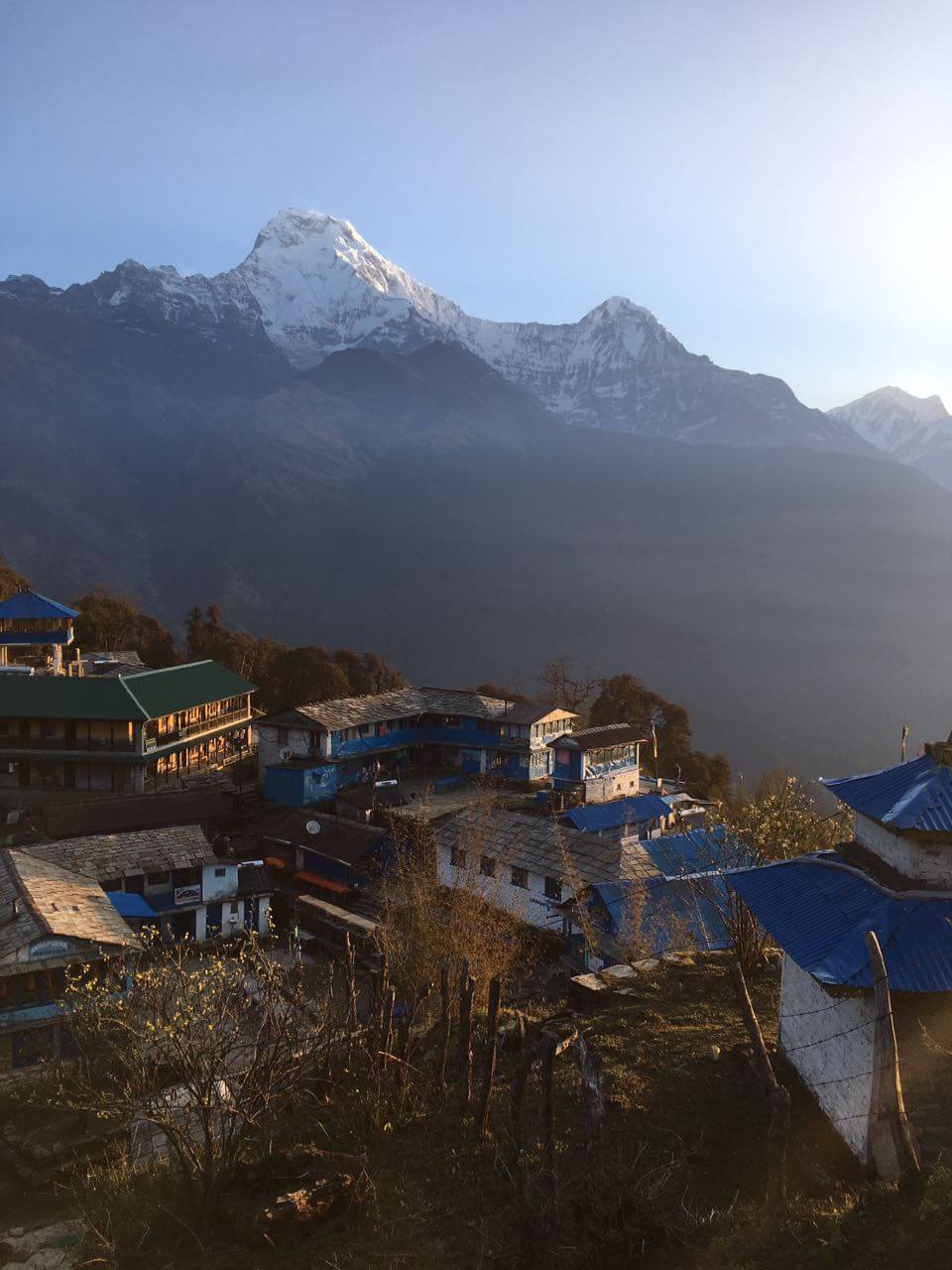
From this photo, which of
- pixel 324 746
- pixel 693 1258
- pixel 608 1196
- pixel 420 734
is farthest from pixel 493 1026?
pixel 420 734

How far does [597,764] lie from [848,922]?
37857mm

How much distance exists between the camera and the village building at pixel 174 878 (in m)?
29.8

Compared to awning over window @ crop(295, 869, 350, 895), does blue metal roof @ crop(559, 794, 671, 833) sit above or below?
above

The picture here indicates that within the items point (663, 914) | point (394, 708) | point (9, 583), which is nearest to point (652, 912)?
point (663, 914)

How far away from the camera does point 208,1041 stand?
38.5ft

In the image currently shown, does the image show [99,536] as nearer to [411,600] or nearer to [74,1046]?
[411,600]

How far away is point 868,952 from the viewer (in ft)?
35.2

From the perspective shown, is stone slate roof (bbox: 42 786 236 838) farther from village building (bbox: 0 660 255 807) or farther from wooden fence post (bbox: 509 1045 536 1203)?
wooden fence post (bbox: 509 1045 536 1203)

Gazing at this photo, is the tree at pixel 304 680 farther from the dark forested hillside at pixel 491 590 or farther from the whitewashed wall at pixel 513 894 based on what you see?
the dark forested hillside at pixel 491 590

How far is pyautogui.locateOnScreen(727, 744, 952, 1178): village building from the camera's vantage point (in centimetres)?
1079

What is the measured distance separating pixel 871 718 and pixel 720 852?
100879 mm

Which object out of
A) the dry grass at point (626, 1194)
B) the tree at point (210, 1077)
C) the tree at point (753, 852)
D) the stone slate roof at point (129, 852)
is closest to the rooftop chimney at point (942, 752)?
the dry grass at point (626, 1194)

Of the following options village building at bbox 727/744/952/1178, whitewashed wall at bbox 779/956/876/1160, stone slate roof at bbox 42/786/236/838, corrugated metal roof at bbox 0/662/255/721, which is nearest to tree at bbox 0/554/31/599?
corrugated metal roof at bbox 0/662/255/721

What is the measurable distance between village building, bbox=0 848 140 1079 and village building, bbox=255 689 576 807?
71.6 feet
